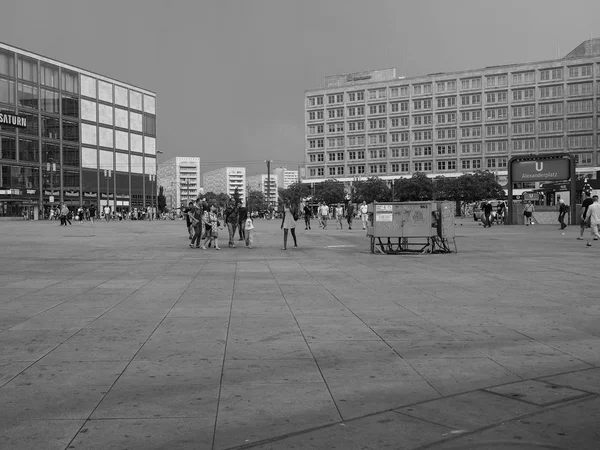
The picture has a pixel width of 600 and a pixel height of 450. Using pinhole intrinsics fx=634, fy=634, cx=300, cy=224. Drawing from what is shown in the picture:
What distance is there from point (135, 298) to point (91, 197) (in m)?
87.4

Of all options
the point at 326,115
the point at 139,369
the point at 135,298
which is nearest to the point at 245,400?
the point at 139,369

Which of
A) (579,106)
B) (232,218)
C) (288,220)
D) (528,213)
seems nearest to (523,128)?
(579,106)

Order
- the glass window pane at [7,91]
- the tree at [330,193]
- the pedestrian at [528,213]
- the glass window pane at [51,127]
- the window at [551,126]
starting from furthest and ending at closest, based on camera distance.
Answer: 1. the tree at [330,193]
2. the window at [551,126]
3. the glass window pane at [51,127]
4. the glass window pane at [7,91]
5. the pedestrian at [528,213]

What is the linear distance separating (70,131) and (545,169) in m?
67.8

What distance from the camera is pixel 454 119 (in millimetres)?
118875

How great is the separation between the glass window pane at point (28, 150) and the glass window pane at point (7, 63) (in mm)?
8438

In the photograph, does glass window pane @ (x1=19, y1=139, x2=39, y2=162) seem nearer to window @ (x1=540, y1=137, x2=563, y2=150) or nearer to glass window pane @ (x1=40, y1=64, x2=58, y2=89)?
glass window pane @ (x1=40, y1=64, x2=58, y2=89)

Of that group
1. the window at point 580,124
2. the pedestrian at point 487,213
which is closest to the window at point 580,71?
the window at point 580,124

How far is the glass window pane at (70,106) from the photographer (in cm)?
8669

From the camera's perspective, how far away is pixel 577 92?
4277 inches

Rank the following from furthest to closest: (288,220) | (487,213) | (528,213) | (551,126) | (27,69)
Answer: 1. (551,126)
2. (27,69)
3. (528,213)
4. (487,213)
5. (288,220)

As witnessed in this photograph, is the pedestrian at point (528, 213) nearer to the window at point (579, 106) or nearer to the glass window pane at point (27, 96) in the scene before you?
the glass window pane at point (27, 96)

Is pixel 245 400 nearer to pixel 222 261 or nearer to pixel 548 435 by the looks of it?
pixel 548 435

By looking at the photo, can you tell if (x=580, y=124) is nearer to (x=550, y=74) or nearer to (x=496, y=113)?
(x=550, y=74)
